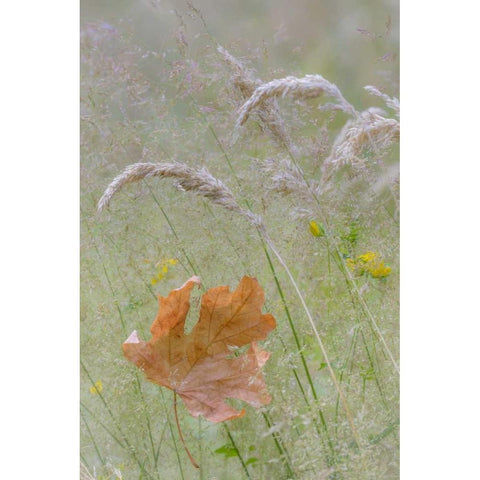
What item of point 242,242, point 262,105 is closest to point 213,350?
point 242,242

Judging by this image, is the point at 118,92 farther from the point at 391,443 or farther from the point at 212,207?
the point at 391,443

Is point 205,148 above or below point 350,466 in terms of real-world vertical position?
above

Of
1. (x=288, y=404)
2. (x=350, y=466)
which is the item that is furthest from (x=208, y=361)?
(x=350, y=466)

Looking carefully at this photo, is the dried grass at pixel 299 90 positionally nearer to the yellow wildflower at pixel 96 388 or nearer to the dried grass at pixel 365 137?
the dried grass at pixel 365 137

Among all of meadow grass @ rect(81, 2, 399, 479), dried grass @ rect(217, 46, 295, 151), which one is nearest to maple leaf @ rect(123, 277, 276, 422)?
meadow grass @ rect(81, 2, 399, 479)

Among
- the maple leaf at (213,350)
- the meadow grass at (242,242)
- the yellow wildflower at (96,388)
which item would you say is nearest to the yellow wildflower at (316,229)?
the meadow grass at (242,242)

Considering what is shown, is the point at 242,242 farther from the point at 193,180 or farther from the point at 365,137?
the point at 365,137

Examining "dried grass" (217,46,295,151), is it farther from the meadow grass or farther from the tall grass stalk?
the tall grass stalk
